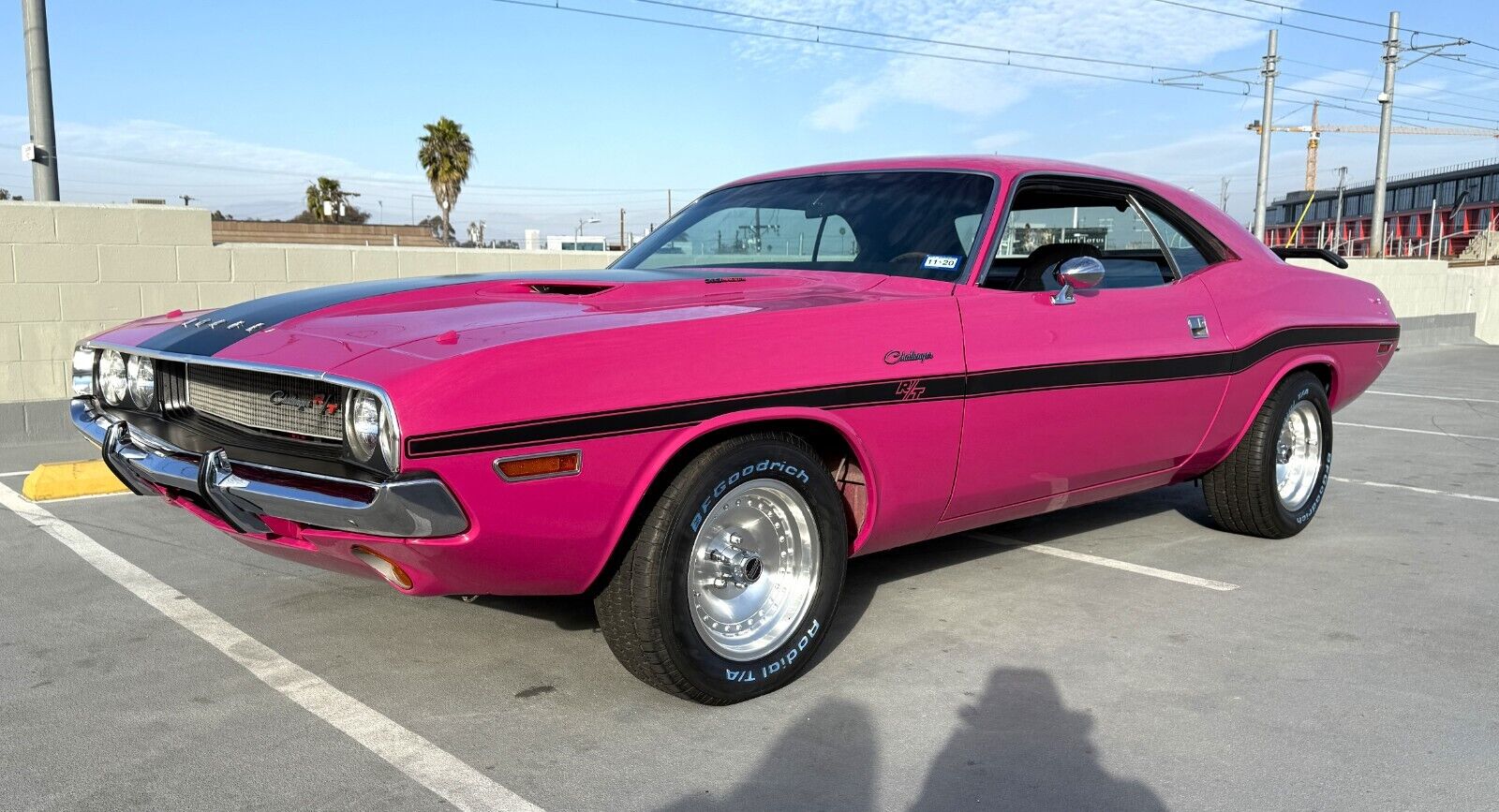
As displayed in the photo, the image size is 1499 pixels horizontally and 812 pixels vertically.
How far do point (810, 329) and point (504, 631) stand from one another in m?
1.42

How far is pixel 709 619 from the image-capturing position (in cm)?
315

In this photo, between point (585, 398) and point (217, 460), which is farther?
point (217, 460)

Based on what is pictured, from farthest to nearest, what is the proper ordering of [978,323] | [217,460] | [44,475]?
[44,475] < [978,323] < [217,460]

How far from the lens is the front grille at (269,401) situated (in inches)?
107

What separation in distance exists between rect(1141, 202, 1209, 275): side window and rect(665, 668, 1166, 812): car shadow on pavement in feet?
7.04

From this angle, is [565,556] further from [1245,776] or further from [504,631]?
[1245,776]

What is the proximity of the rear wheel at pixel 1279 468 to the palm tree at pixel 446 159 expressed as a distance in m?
37.4

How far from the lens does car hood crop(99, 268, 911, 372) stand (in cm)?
276

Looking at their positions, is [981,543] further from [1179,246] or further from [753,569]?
[753,569]

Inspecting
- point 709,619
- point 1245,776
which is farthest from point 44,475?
point 1245,776

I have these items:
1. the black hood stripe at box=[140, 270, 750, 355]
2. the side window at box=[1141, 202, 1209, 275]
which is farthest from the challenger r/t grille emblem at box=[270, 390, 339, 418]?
the side window at box=[1141, 202, 1209, 275]

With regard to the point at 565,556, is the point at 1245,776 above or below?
below

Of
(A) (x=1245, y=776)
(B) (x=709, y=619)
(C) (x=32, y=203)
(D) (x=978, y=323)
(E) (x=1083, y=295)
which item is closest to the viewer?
(A) (x=1245, y=776)

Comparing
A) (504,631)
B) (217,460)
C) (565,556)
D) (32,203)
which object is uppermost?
(32,203)
